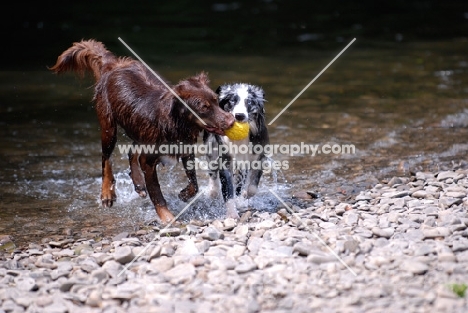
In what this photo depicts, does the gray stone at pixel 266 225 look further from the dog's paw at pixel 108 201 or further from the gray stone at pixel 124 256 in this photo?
the dog's paw at pixel 108 201

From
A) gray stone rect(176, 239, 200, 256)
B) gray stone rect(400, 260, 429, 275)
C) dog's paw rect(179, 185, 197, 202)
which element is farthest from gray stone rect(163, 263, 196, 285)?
dog's paw rect(179, 185, 197, 202)

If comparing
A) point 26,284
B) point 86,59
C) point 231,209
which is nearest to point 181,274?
point 26,284

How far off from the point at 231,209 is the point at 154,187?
0.76m

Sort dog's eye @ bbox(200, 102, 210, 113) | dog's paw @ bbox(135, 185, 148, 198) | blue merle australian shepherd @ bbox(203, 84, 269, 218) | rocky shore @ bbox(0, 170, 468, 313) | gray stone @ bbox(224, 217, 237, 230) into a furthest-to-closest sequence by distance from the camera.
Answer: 1. dog's paw @ bbox(135, 185, 148, 198)
2. blue merle australian shepherd @ bbox(203, 84, 269, 218)
3. dog's eye @ bbox(200, 102, 210, 113)
4. gray stone @ bbox(224, 217, 237, 230)
5. rocky shore @ bbox(0, 170, 468, 313)

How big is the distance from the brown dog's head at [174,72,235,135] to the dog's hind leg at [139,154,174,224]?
71 centimetres

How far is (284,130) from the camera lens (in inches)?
384

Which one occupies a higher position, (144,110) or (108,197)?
(144,110)

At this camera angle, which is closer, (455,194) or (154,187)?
(455,194)

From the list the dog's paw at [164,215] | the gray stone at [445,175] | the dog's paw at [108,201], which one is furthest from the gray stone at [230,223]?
the gray stone at [445,175]

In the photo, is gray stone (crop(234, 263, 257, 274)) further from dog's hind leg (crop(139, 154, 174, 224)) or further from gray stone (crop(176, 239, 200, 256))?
dog's hind leg (crop(139, 154, 174, 224))

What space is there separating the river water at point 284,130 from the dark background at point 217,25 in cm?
114

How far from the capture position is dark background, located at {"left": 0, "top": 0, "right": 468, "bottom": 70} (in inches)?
601

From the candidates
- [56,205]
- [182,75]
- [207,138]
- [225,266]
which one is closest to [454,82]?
[182,75]

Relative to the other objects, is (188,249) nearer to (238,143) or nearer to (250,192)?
(238,143)
